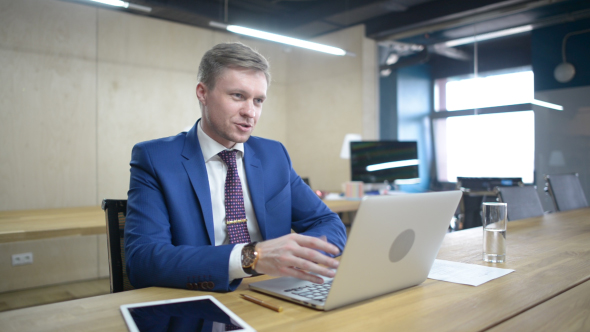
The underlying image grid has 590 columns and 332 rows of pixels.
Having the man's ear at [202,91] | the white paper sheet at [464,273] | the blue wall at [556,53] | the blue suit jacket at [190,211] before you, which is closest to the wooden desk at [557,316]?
the white paper sheet at [464,273]

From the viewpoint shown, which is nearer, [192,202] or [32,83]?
[192,202]

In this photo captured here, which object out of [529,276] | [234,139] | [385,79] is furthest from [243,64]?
[385,79]

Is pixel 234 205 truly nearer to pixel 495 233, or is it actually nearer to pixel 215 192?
pixel 215 192

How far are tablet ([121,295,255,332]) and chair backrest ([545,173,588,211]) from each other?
3.24m

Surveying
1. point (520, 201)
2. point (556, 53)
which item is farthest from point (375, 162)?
point (556, 53)

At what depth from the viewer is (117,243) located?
52.6 inches

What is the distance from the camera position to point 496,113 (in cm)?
496

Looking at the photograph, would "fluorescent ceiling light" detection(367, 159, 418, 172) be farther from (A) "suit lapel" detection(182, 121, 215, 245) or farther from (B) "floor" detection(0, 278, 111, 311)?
(A) "suit lapel" detection(182, 121, 215, 245)

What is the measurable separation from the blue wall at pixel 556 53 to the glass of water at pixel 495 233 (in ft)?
13.2

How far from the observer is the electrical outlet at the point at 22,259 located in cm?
388

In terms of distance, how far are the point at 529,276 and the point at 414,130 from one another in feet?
15.4

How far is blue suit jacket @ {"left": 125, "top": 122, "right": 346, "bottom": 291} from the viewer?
1079mm

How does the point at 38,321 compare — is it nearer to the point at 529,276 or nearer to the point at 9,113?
the point at 529,276

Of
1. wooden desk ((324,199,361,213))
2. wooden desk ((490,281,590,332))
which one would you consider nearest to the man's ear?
wooden desk ((490,281,590,332))
